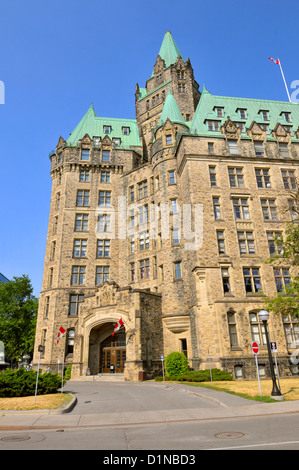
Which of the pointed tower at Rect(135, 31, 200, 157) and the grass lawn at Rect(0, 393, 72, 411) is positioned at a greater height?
the pointed tower at Rect(135, 31, 200, 157)

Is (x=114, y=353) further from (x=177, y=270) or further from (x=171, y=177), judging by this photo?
(x=171, y=177)

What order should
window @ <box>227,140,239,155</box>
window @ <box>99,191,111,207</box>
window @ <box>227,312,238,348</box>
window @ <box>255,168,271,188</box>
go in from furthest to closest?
window @ <box>99,191,111,207</box> → window @ <box>227,140,239,155</box> → window @ <box>255,168,271,188</box> → window @ <box>227,312,238,348</box>

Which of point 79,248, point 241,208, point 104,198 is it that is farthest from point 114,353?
point 104,198

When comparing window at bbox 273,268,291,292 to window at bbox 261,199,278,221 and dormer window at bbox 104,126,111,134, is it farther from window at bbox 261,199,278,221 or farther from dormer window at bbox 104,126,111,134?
dormer window at bbox 104,126,111,134

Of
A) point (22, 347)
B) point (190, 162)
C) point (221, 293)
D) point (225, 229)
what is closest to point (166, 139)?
point (190, 162)

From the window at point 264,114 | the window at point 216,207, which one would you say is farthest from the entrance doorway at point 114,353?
the window at point 264,114

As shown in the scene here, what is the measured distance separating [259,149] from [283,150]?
2859 millimetres

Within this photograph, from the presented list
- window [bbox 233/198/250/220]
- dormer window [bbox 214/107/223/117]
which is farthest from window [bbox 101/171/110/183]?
window [bbox 233/198/250/220]

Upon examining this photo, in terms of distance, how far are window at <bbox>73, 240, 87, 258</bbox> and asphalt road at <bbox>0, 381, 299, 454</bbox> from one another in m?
27.8

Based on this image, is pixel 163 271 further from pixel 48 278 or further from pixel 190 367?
pixel 48 278

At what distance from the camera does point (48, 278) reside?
40938 millimetres

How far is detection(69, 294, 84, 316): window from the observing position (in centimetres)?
3859

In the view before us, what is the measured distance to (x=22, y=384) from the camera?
16.8m

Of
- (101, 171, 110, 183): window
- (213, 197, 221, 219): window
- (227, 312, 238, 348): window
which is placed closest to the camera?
(227, 312, 238, 348): window
